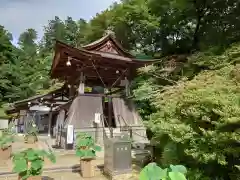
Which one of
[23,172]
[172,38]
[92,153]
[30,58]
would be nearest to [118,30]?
[172,38]

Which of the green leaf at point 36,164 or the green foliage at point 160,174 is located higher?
the green foliage at point 160,174

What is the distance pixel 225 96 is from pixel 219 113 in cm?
42

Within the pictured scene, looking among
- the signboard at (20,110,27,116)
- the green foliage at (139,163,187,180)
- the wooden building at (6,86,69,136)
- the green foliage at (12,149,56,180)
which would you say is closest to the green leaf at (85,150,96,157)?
the green foliage at (12,149,56,180)

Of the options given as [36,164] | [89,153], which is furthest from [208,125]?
[36,164]

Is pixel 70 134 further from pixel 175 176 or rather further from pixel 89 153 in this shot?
pixel 175 176

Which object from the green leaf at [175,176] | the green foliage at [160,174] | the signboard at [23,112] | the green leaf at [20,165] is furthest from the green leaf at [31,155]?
the signboard at [23,112]

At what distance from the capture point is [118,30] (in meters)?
19.9

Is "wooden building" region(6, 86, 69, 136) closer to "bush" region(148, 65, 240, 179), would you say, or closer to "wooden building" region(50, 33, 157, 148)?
"wooden building" region(50, 33, 157, 148)

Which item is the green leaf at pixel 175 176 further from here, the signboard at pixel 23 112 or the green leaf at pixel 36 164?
the signboard at pixel 23 112

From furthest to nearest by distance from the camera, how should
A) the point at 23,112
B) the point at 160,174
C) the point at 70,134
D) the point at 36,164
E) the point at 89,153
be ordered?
the point at 23,112 → the point at 70,134 → the point at 89,153 → the point at 36,164 → the point at 160,174

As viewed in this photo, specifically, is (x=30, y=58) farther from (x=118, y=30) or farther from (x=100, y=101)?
(x=100, y=101)

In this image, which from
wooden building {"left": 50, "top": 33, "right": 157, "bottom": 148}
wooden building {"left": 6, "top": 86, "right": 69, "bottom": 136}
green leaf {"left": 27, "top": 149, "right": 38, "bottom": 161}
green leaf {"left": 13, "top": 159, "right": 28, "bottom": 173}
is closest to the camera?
green leaf {"left": 13, "top": 159, "right": 28, "bottom": 173}

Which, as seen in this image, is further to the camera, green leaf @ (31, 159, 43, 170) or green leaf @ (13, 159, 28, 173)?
green leaf @ (31, 159, 43, 170)

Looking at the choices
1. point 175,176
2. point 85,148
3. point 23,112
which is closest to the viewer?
point 175,176
